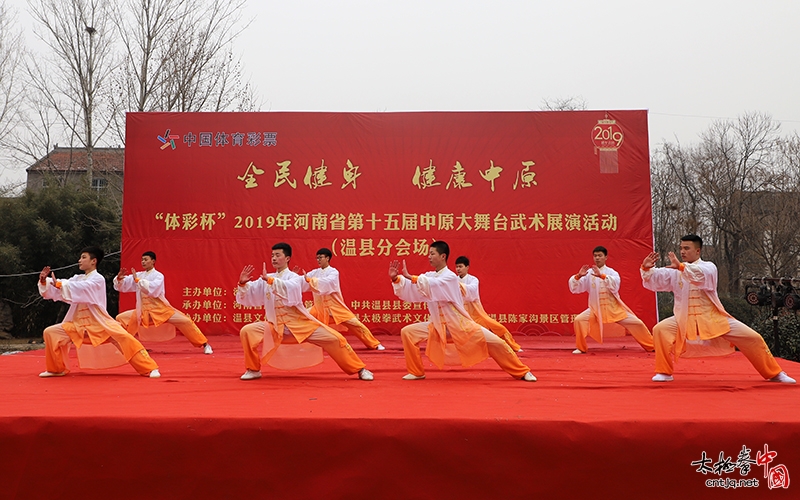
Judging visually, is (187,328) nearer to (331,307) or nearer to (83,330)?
(331,307)

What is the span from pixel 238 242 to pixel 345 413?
239 inches

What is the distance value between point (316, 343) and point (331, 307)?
245 centimetres

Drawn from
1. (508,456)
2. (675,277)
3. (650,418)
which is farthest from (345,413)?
(675,277)

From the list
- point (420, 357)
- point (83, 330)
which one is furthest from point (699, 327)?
point (83, 330)

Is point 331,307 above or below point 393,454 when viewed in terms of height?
above

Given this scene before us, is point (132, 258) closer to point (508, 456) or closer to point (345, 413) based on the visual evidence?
point (345, 413)

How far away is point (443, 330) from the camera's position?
4309 mm

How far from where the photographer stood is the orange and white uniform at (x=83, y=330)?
4.48 metres

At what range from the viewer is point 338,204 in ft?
27.5

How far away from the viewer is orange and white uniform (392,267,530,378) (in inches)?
166

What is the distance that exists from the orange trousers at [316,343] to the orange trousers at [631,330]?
3277mm

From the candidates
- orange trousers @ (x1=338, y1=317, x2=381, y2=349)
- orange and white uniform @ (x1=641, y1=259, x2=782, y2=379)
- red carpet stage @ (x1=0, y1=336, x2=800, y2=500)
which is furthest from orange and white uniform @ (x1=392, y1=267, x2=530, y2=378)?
orange trousers @ (x1=338, y1=317, x2=381, y2=349)

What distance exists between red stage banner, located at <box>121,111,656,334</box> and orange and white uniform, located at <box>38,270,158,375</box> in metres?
3.71

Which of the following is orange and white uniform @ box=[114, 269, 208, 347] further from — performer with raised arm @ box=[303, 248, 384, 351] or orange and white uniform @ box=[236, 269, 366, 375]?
orange and white uniform @ box=[236, 269, 366, 375]
